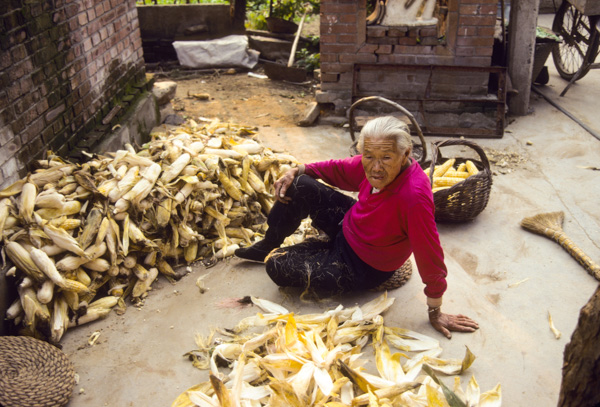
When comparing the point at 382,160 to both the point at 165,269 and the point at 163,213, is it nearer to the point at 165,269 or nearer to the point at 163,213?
the point at 163,213

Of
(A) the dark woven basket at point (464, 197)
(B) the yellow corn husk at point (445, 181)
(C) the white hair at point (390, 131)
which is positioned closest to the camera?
(C) the white hair at point (390, 131)

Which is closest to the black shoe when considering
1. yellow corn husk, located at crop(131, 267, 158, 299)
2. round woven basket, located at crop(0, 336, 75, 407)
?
yellow corn husk, located at crop(131, 267, 158, 299)

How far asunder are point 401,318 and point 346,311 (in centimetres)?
35

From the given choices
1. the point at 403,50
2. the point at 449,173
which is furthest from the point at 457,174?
the point at 403,50

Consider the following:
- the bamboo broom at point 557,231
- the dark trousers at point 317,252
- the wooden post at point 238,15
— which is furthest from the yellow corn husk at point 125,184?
the wooden post at point 238,15

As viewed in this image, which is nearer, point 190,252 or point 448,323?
point 448,323

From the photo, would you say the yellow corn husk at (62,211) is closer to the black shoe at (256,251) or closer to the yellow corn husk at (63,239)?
the yellow corn husk at (63,239)

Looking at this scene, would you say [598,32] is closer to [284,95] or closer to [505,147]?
[505,147]

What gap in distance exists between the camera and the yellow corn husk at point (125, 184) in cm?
354

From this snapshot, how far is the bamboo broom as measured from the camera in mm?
3524

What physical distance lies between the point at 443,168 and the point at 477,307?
1.45 metres

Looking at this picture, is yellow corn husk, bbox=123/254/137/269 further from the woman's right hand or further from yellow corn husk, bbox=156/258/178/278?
the woman's right hand

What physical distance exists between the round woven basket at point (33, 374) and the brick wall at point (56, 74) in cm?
116

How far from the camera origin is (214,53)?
855cm
